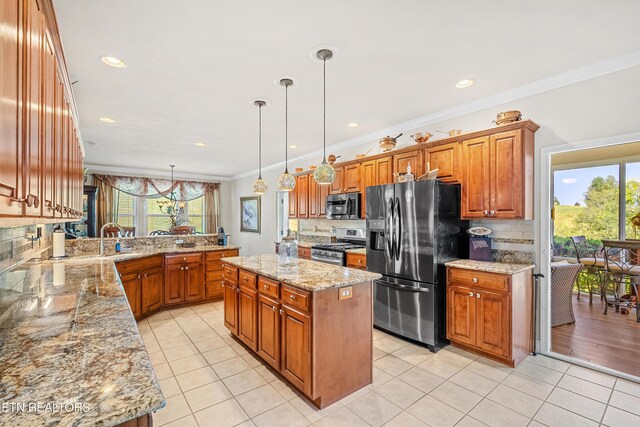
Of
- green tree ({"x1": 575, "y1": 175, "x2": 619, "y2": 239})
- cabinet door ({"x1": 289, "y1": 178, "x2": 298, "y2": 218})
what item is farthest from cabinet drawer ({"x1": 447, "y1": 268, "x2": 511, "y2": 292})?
green tree ({"x1": 575, "y1": 175, "x2": 619, "y2": 239})

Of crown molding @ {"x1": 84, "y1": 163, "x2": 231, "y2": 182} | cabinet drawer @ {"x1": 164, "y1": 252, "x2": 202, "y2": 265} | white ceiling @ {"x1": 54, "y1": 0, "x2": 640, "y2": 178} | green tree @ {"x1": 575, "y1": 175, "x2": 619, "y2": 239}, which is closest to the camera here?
white ceiling @ {"x1": 54, "y1": 0, "x2": 640, "y2": 178}

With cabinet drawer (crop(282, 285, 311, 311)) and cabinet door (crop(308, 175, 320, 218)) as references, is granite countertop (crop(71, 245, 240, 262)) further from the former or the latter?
cabinet drawer (crop(282, 285, 311, 311))

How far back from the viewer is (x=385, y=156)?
13.5 feet

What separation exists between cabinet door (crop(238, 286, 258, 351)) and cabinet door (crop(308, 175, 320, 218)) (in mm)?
2548

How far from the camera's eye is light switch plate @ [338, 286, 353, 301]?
2.28 meters

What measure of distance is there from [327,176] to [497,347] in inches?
89.4

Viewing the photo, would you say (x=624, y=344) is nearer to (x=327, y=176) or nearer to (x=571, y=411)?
(x=571, y=411)

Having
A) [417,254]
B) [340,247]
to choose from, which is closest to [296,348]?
[417,254]

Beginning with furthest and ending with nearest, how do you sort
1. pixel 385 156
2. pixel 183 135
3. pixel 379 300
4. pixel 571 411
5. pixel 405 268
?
pixel 183 135, pixel 385 156, pixel 379 300, pixel 405 268, pixel 571 411

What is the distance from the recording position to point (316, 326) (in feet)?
7.04

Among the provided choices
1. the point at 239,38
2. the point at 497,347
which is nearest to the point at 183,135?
the point at 239,38

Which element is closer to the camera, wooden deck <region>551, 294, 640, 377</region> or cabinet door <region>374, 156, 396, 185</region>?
wooden deck <region>551, 294, 640, 377</region>

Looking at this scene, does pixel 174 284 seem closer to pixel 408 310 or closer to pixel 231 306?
pixel 231 306

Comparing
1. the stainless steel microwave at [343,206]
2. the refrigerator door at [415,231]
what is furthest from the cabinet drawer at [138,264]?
the refrigerator door at [415,231]
